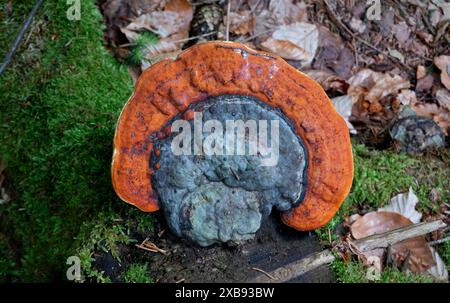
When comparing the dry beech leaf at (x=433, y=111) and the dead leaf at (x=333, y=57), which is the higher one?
the dead leaf at (x=333, y=57)

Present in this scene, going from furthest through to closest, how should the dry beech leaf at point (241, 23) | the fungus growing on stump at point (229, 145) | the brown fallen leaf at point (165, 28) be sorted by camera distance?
the dry beech leaf at point (241, 23), the brown fallen leaf at point (165, 28), the fungus growing on stump at point (229, 145)

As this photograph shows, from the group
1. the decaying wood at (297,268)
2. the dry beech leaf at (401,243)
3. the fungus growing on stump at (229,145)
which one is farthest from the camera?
the dry beech leaf at (401,243)

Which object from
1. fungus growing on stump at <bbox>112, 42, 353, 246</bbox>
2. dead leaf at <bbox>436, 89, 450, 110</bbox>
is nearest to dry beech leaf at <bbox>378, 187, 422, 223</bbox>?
fungus growing on stump at <bbox>112, 42, 353, 246</bbox>

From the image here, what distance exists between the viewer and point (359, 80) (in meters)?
4.96

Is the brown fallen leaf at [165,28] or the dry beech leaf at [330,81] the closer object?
the brown fallen leaf at [165,28]

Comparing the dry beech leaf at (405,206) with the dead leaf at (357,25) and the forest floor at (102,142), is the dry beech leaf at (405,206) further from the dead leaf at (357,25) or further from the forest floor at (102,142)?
the dead leaf at (357,25)

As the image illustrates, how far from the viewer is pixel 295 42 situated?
15.9 feet

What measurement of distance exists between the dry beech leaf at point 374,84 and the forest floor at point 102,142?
1cm

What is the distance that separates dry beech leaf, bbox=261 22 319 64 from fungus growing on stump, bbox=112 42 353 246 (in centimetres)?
236

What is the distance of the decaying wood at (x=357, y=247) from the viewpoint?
271 centimetres

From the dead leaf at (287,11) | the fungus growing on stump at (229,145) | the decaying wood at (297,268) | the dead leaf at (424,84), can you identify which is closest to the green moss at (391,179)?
the decaying wood at (297,268)

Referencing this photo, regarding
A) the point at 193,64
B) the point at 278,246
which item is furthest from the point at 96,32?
the point at 278,246

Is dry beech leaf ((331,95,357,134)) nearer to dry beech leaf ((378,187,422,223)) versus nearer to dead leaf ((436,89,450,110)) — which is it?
dead leaf ((436,89,450,110))

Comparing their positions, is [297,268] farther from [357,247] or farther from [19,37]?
[19,37]
